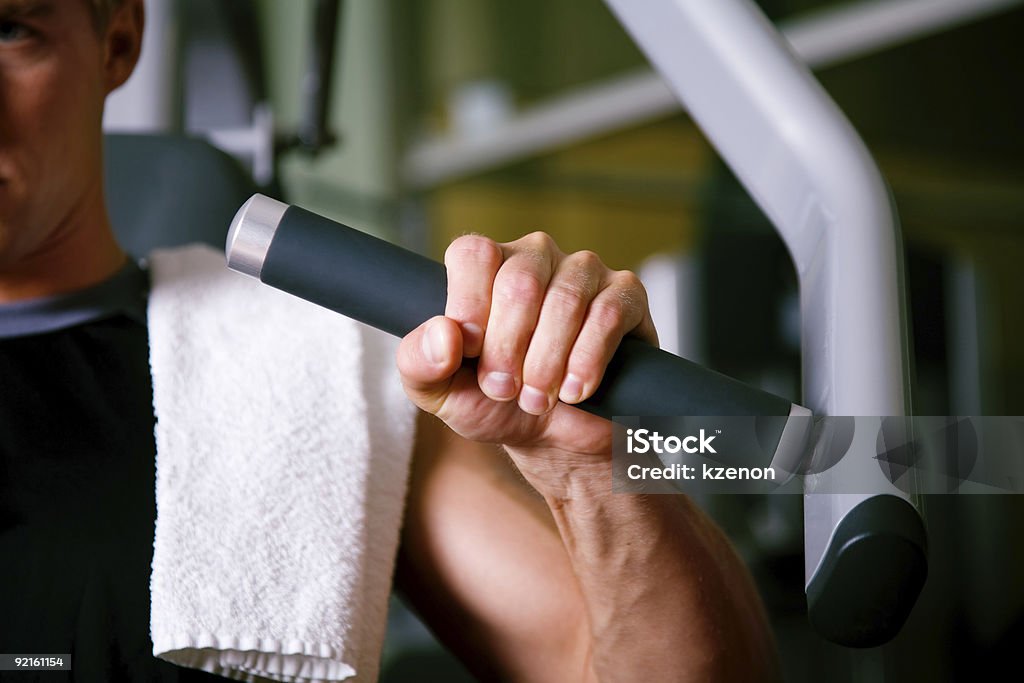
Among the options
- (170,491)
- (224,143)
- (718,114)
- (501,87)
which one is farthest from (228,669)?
(501,87)

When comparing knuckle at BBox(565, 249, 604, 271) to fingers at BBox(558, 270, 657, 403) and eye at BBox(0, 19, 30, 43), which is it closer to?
fingers at BBox(558, 270, 657, 403)

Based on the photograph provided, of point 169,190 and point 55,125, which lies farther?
point 169,190

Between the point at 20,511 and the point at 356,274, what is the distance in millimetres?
342

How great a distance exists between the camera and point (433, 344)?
359 millimetres

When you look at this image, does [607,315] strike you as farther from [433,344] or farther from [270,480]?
[270,480]

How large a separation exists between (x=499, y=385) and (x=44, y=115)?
41 centimetres

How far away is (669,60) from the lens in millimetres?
467

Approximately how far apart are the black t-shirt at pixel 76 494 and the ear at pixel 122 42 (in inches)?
6.6

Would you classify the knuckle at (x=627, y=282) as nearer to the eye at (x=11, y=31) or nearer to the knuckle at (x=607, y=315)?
the knuckle at (x=607, y=315)

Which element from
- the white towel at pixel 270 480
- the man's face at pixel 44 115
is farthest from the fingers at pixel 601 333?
the man's face at pixel 44 115

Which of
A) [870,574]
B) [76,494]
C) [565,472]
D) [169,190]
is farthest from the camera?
[169,190]

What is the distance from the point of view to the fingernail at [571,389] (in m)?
0.37

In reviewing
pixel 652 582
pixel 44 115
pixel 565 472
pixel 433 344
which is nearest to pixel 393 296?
pixel 433 344

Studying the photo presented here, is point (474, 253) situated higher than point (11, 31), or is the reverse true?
point (11, 31)
